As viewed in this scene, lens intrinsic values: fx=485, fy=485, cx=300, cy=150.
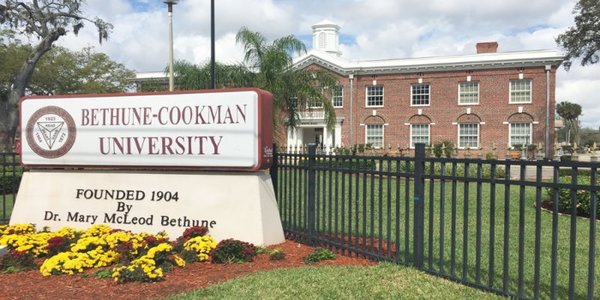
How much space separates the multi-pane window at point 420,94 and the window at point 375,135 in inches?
123

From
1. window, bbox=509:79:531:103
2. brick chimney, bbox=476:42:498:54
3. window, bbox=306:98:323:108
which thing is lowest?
window, bbox=306:98:323:108

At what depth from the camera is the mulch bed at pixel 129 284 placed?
4590 mm

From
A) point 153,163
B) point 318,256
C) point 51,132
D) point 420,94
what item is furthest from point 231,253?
point 420,94

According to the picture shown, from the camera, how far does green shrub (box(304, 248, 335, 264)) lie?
18.9ft

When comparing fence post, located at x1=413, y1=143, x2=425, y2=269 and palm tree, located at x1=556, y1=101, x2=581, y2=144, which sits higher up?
palm tree, located at x1=556, y1=101, x2=581, y2=144

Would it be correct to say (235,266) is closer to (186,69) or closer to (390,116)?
(186,69)

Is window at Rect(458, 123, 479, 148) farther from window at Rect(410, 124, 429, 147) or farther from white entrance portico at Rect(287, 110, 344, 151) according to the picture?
white entrance portico at Rect(287, 110, 344, 151)

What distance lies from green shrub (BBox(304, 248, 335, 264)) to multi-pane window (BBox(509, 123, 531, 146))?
3102 cm

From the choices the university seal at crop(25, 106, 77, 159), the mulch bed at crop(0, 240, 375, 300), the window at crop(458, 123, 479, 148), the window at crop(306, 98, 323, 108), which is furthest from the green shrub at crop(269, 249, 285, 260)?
the window at crop(458, 123, 479, 148)

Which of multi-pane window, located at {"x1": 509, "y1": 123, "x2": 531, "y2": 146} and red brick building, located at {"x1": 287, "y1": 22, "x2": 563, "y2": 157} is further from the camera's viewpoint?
multi-pane window, located at {"x1": 509, "y1": 123, "x2": 531, "y2": 146}

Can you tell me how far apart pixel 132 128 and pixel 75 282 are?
265cm

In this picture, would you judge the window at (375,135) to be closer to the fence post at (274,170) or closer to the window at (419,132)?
the window at (419,132)

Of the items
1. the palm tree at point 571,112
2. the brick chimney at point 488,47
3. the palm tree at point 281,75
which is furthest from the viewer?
the palm tree at point 571,112

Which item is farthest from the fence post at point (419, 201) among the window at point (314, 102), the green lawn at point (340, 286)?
the window at point (314, 102)
